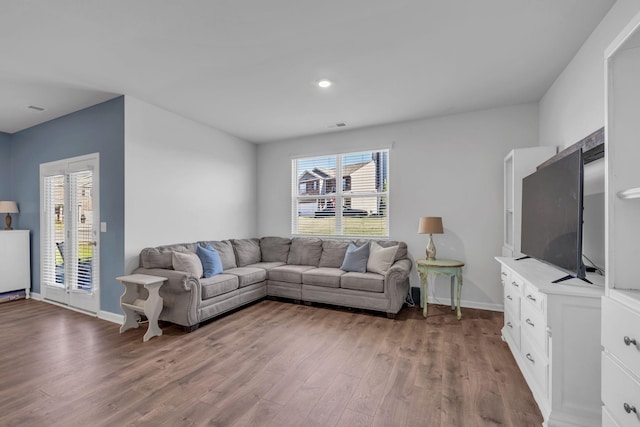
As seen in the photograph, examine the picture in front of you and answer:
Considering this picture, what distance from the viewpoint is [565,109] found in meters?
2.84

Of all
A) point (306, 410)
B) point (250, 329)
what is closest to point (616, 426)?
point (306, 410)

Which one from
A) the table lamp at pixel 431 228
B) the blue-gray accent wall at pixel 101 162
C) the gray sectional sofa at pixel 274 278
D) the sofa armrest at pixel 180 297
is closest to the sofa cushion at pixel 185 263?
the gray sectional sofa at pixel 274 278

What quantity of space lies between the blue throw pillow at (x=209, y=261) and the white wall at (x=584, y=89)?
407 cm

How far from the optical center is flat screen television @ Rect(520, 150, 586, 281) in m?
1.77

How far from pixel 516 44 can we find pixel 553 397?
258 centimetres

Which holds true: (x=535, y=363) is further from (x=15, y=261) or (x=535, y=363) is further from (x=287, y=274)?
(x=15, y=261)

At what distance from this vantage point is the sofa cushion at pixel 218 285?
136 inches

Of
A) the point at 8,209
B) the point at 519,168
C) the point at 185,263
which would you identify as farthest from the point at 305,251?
the point at 8,209

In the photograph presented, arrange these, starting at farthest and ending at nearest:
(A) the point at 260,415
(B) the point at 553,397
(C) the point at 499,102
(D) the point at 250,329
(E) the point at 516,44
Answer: (C) the point at 499,102 < (D) the point at 250,329 < (E) the point at 516,44 < (A) the point at 260,415 < (B) the point at 553,397

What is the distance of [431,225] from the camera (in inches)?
155

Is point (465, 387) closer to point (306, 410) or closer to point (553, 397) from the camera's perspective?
point (553, 397)

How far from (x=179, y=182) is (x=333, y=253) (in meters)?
2.48

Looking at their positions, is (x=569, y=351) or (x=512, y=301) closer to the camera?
(x=569, y=351)

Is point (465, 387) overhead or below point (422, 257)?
below
